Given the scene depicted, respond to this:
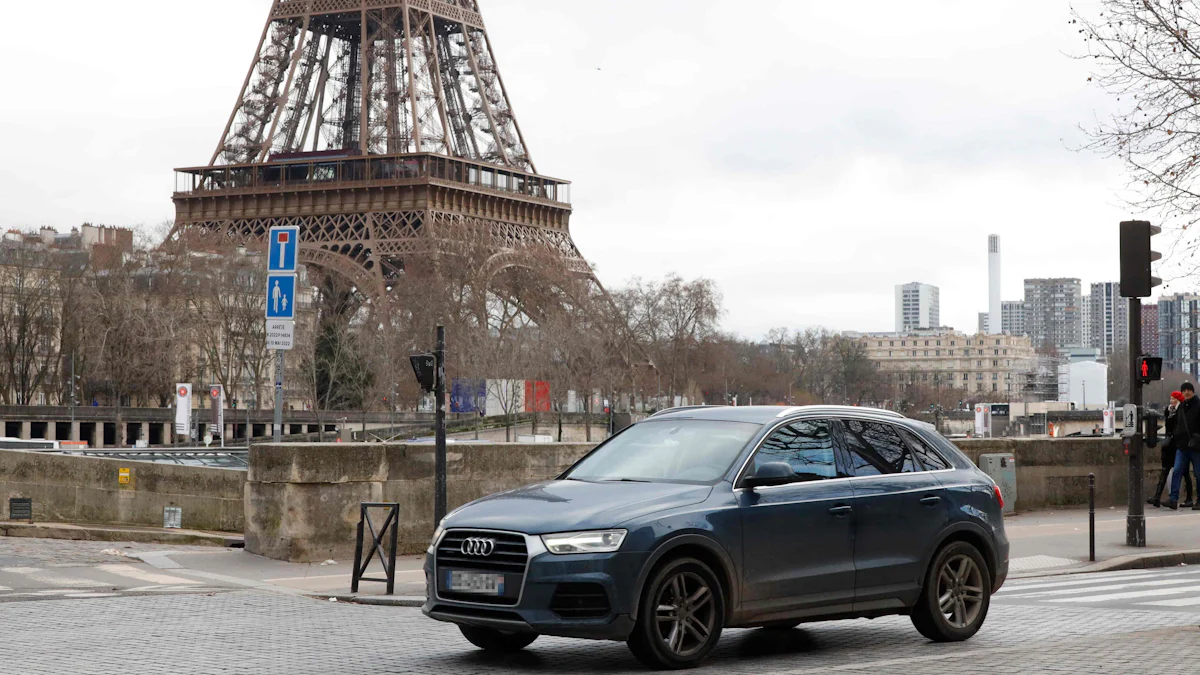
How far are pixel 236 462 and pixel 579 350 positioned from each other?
38774mm

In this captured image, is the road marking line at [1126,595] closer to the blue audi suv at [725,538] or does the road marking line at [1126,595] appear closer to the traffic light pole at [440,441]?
the blue audi suv at [725,538]

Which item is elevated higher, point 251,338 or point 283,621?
point 251,338

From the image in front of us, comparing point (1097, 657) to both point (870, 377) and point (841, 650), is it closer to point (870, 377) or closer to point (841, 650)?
point (841, 650)

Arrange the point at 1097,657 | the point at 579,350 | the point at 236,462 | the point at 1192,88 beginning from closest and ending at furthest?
the point at 1097,657
the point at 1192,88
the point at 236,462
the point at 579,350

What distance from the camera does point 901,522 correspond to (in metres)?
10.4

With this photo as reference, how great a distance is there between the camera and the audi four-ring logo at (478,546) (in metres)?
9.05

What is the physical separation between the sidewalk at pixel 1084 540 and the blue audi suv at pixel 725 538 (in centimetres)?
592

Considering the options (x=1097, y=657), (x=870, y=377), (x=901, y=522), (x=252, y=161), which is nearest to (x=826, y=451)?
(x=901, y=522)

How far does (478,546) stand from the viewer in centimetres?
912

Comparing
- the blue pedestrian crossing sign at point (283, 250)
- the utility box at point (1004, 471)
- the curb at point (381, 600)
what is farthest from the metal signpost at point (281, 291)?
the utility box at point (1004, 471)

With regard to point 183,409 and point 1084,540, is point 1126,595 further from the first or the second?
point 183,409

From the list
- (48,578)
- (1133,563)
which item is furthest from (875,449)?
(48,578)

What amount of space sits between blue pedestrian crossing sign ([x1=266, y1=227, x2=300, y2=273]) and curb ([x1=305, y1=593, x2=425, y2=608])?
5.15m

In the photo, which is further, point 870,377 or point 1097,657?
point 870,377
